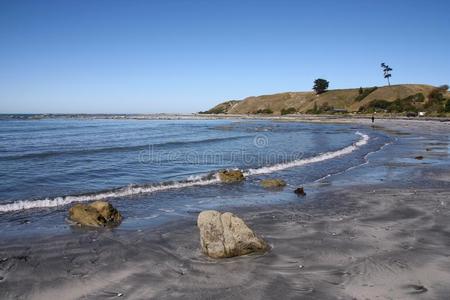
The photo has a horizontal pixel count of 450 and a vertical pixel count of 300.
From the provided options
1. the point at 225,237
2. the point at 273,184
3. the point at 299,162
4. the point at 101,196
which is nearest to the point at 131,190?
the point at 101,196

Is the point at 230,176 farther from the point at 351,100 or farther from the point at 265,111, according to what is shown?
the point at 265,111

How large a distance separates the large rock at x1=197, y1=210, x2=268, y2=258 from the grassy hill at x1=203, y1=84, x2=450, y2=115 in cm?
10184

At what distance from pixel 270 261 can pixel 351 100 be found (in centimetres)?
14850

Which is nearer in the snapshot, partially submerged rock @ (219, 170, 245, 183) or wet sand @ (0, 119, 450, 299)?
wet sand @ (0, 119, 450, 299)

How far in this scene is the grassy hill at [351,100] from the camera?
117 metres

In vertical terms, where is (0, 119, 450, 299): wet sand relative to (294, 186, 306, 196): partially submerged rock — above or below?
above

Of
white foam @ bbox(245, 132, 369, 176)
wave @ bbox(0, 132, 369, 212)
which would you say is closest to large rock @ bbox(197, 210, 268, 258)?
wave @ bbox(0, 132, 369, 212)

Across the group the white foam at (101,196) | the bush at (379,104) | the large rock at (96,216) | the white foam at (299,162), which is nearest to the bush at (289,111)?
the bush at (379,104)

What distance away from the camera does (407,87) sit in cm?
13675

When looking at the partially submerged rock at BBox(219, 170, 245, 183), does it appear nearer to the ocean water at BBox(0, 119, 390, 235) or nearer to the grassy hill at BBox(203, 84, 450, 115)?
the ocean water at BBox(0, 119, 390, 235)

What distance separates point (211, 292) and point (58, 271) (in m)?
3.21

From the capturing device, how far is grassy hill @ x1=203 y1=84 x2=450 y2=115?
4597 inches

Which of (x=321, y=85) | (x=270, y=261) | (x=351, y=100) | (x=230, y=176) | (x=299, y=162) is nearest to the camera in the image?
(x=270, y=261)

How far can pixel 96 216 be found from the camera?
37.0 ft
